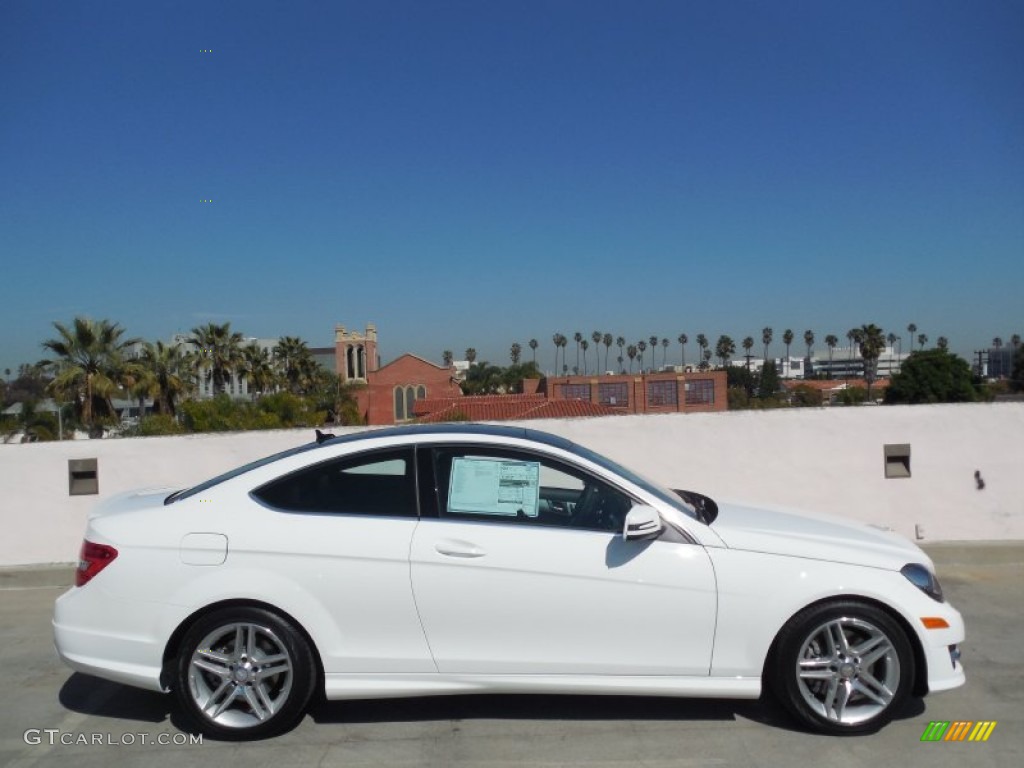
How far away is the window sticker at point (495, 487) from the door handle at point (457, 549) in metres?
0.17

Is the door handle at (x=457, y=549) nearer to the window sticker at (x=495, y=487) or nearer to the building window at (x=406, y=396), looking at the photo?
the window sticker at (x=495, y=487)

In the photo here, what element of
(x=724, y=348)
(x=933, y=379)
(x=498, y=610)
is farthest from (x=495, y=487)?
(x=724, y=348)

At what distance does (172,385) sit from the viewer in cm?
3766

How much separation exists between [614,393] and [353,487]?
58.3 meters

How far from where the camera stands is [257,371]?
53.2 m

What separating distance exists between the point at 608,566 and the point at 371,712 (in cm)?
142

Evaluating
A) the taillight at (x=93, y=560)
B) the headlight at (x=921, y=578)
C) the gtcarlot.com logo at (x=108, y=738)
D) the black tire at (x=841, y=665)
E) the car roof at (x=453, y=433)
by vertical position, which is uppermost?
the car roof at (x=453, y=433)

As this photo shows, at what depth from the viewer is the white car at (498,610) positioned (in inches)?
144

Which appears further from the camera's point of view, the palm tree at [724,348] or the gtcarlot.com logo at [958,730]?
the palm tree at [724,348]

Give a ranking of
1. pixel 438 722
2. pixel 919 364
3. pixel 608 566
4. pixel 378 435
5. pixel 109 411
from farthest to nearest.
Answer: pixel 919 364 < pixel 109 411 < pixel 378 435 < pixel 438 722 < pixel 608 566

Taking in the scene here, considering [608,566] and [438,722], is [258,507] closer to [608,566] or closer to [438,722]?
[438,722]

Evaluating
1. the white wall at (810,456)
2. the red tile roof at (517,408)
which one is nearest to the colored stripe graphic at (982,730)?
the white wall at (810,456)

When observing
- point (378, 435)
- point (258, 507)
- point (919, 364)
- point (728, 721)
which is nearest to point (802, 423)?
point (728, 721)

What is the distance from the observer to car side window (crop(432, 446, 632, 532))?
3.83 m
